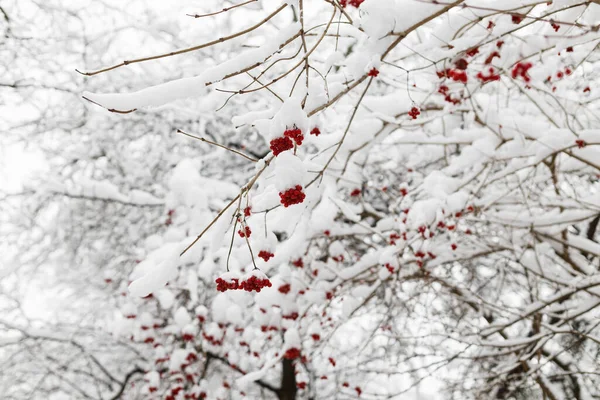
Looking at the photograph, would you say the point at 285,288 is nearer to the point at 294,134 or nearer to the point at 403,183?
the point at 403,183

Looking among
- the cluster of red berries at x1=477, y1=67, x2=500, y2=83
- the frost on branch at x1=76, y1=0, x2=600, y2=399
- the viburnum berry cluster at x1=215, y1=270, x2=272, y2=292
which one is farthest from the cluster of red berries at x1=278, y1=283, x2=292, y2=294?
the cluster of red berries at x1=477, y1=67, x2=500, y2=83

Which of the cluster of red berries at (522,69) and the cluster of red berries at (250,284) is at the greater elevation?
the cluster of red berries at (522,69)

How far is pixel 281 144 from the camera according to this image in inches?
53.2

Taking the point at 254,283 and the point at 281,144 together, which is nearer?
the point at 281,144

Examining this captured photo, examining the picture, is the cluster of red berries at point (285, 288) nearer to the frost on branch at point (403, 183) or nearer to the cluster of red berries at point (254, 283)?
the frost on branch at point (403, 183)

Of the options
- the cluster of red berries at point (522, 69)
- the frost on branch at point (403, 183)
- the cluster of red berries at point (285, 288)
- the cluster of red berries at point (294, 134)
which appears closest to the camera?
the cluster of red berries at point (294, 134)

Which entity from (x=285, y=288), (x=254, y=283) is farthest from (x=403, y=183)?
(x=254, y=283)

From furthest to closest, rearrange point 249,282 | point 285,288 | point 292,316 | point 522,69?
1. point 292,316
2. point 285,288
3. point 522,69
4. point 249,282

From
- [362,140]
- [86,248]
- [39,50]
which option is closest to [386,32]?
[362,140]

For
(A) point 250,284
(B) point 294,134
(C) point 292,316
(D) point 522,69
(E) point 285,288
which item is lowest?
(A) point 250,284

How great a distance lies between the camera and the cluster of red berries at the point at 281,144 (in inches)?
52.8

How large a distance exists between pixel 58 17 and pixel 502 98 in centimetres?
484

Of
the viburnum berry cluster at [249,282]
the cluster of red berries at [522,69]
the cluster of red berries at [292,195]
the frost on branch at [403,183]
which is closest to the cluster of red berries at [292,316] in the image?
the frost on branch at [403,183]

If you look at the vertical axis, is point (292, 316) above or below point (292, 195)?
above
